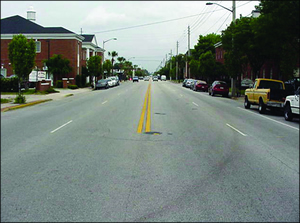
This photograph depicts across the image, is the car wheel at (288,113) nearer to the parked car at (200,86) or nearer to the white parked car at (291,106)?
the white parked car at (291,106)

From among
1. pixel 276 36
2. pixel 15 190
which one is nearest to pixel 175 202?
pixel 15 190

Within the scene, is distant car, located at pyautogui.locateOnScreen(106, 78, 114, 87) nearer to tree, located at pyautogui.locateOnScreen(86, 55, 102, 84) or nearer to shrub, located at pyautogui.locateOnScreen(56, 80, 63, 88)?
tree, located at pyautogui.locateOnScreen(86, 55, 102, 84)

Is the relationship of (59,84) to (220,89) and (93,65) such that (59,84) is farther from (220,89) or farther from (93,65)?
(220,89)

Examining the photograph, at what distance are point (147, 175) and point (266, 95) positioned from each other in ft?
44.8

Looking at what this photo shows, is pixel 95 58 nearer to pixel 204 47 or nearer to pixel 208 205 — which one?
pixel 204 47

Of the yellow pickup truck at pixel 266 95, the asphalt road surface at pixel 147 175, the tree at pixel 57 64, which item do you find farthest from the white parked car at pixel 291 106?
the tree at pixel 57 64

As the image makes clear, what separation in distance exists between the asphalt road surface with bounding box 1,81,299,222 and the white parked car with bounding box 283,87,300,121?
3713 mm

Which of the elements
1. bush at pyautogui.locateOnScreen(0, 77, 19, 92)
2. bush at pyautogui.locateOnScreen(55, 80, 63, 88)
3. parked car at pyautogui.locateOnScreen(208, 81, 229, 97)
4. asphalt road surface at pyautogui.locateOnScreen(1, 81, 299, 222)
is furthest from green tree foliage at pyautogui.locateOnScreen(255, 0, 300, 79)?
bush at pyautogui.locateOnScreen(55, 80, 63, 88)

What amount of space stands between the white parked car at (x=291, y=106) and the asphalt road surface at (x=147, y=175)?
3.71 meters

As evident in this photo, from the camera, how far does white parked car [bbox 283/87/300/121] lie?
15820 mm

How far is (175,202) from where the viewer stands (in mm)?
5551

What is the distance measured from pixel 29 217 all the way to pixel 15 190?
1096mm

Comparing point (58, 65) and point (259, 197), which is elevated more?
point (58, 65)

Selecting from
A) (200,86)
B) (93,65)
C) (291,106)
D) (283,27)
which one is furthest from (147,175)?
(93,65)
